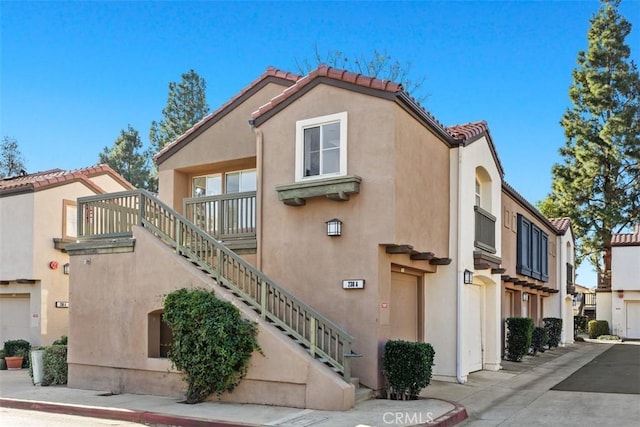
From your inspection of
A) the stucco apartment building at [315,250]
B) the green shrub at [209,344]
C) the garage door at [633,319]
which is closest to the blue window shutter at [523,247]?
the stucco apartment building at [315,250]

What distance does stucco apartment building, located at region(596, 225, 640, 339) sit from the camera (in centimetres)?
3459

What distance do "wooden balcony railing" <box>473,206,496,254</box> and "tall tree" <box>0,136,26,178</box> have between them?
98.2 ft

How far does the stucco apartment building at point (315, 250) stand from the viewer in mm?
12031

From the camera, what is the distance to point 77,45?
1808 centimetres

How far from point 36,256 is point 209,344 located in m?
12.4

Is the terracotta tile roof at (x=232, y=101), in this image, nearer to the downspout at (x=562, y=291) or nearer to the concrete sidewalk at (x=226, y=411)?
the concrete sidewalk at (x=226, y=411)

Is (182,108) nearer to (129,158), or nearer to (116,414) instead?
(129,158)

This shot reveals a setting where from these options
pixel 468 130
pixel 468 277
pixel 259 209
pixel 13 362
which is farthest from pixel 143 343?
pixel 468 130

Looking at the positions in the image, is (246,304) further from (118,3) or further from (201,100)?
(201,100)

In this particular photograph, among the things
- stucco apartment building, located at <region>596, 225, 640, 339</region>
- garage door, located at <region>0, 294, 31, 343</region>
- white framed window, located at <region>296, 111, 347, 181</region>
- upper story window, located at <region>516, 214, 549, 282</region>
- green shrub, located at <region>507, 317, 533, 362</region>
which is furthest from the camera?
stucco apartment building, located at <region>596, 225, 640, 339</region>

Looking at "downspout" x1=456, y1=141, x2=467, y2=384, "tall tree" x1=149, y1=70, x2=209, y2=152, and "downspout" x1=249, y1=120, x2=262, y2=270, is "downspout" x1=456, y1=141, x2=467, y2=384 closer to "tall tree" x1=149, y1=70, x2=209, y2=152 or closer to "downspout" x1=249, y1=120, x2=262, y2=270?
"downspout" x1=249, y1=120, x2=262, y2=270

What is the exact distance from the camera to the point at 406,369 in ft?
38.6

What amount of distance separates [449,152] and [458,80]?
9453mm

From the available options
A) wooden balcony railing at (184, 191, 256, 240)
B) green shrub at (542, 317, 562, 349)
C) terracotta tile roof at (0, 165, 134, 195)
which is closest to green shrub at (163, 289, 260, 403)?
wooden balcony railing at (184, 191, 256, 240)
